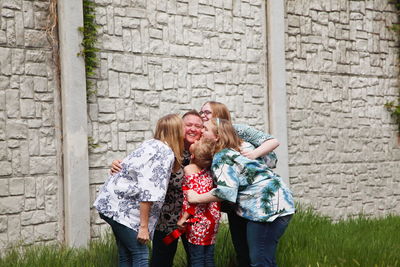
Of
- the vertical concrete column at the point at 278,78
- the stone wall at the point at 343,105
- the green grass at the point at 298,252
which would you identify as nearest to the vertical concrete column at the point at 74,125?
the green grass at the point at 298,252

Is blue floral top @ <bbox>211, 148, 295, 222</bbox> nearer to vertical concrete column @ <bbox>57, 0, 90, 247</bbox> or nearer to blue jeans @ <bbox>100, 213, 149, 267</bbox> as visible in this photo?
blue jeans @ <bbox>100, 213, 149, 267</bbox>

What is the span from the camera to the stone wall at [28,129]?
6633 mm

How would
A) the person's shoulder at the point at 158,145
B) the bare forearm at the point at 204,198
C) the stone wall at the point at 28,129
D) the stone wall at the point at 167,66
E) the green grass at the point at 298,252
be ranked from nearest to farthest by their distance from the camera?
the person's shoulder at the point at 158,145 < the bare forearm at the point at 204,198 < the green grass at the point at 298,252 < the stone wall at the point at 28,129 < the stone wall at the point at 167,66

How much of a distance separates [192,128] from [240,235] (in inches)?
36.3

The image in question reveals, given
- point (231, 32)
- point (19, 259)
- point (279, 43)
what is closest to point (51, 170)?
point (19, 259)

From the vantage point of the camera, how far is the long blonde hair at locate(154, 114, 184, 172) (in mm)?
4613

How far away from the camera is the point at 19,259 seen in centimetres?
555

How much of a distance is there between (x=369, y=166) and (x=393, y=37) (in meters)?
2.28

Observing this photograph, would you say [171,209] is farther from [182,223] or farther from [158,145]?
[158,145]

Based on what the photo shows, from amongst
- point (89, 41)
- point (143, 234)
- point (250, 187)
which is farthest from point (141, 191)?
point (89, 41)

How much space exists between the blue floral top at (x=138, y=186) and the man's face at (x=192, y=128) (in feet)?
1.48

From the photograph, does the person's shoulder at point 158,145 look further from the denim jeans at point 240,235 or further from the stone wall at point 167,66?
the stone wall at point 167,66

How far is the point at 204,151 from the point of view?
15.4 ft

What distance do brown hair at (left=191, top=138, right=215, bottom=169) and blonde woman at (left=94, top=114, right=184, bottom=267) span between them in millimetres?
145
